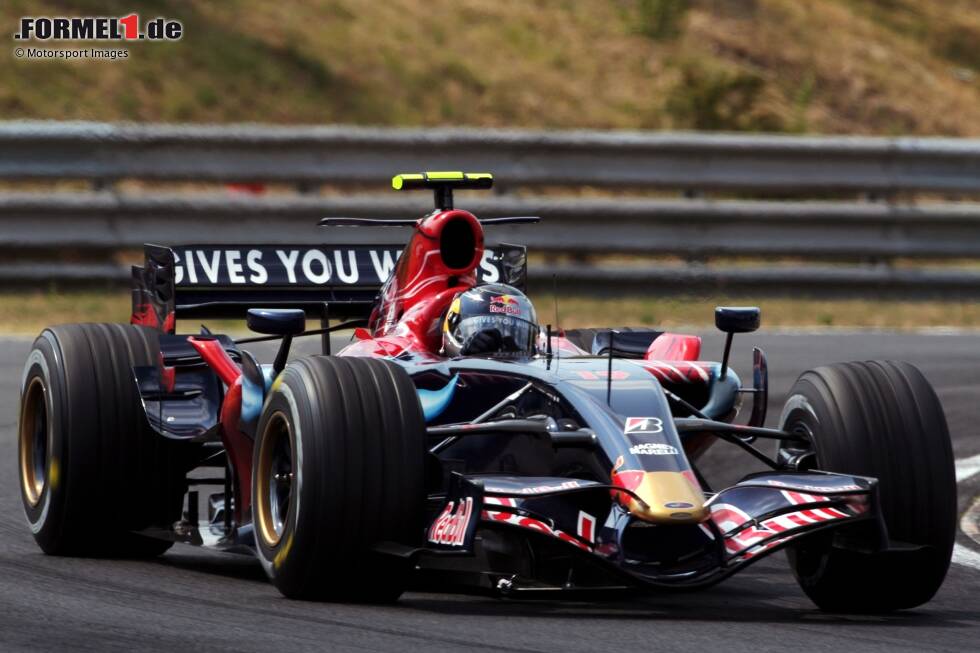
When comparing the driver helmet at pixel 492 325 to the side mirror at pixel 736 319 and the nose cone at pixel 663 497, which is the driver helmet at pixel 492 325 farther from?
the nose cone at pixel 663 497

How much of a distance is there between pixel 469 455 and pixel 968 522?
2.84 meters

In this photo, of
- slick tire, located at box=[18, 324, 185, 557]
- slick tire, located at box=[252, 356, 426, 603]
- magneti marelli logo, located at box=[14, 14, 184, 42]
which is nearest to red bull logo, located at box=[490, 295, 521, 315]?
slick tire, located at box=[252, 356, 426, 603]

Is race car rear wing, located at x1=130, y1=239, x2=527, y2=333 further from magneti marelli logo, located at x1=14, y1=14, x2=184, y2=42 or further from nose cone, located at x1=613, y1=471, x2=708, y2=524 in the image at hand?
magneti marelli logo, located at x1=14, y1=14, x2=184, y2=42

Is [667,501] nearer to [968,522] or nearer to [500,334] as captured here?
[500,334]

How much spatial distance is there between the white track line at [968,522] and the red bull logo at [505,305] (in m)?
2.02

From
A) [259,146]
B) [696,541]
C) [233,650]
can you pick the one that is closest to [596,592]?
[696,541]

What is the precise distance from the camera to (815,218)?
631 inches

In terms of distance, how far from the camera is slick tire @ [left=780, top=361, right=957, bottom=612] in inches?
254

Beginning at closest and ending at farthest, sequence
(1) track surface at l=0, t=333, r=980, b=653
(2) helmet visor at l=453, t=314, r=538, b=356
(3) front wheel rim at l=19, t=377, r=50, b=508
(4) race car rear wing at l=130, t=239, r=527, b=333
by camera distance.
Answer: (1) track surface at l=0, t=333, r=980, b=653 → (2) helmet visor at l=453, t=314, r=538, b=356 → (3) front wheel rim at l=19, t=377, r=50, b=508 → (4) race car rear wing at l=130, t=239, r=527, b=333

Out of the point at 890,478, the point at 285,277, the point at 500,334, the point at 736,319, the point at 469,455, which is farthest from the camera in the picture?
the point at 285,277

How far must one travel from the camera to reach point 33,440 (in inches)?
327

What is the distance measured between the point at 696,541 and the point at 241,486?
6.92ft

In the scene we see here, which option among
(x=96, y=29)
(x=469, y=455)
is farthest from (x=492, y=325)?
(x=96, y=29)

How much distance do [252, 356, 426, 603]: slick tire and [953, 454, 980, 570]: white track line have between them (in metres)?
2.62
